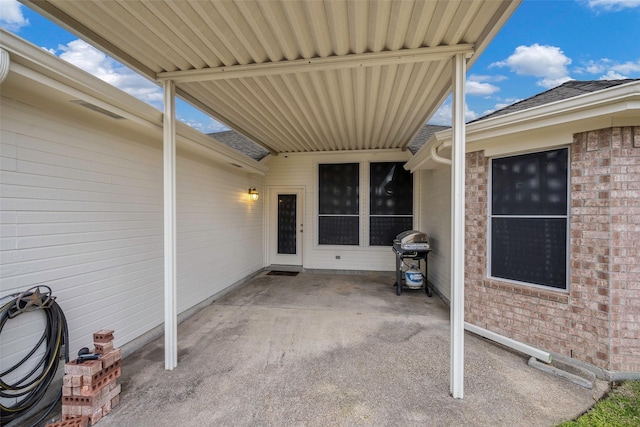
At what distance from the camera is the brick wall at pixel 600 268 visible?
2.51m

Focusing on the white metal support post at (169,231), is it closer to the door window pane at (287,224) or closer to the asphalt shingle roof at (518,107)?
the asphalt shingle roof at (518,107)

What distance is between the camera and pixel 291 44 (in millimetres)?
2449

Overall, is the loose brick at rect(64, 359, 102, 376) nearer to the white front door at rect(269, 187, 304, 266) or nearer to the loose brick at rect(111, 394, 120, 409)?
the loose brick at rect(111, 394, 120, 409)

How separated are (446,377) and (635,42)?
14303 mm

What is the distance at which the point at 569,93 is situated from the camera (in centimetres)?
364

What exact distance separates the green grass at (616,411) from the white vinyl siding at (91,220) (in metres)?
4.27

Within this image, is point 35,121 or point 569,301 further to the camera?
point 569,301

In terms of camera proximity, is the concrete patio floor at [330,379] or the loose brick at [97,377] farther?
the concrete patio floor at [330,379]

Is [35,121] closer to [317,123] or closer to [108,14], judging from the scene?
[108,14]

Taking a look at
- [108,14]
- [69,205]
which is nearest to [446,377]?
[69,205]

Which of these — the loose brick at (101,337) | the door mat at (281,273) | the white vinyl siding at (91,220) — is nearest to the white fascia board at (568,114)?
the white vinyl siding at (91,220)

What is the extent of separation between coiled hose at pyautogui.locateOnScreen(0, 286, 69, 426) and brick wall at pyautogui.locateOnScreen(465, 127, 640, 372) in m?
4.68

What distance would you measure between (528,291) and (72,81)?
4941mm

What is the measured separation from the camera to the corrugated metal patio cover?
6.53 ft
